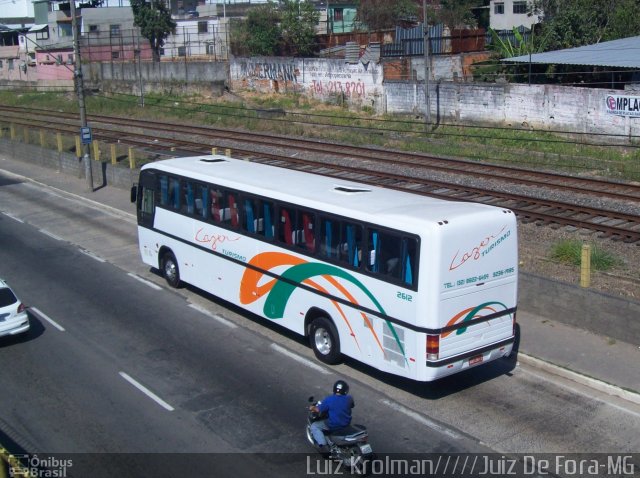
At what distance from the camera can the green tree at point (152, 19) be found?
71.0m

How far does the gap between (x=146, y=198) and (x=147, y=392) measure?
22.4ft

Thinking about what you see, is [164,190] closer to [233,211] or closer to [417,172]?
[233,211]

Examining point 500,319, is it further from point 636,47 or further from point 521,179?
point 636,47

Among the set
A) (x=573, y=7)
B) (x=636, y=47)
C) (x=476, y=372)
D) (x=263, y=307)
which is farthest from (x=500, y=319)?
(x=573, y=7)

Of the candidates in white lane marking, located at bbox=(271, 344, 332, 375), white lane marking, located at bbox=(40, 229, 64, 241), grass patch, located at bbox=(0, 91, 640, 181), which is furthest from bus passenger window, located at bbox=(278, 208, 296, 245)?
grass patch, located at bbox=(0, 91, 640, 181)

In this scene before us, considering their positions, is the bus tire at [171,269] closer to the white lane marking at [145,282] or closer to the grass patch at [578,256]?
the white lane marking at [145,282]

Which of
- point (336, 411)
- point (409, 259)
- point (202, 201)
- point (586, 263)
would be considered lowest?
point (336, 411)

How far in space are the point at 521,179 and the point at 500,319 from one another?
555 inches

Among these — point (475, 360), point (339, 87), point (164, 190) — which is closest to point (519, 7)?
point (339, 87)

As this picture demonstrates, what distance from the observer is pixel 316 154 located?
107 ft

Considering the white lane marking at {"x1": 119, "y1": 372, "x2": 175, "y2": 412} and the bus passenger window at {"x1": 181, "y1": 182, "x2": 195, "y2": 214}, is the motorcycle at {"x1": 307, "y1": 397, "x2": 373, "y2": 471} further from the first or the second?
the bus passenger window at {"x1": 181, "y1": 182, "x2": 195, "y2": 214}

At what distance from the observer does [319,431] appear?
33.4ft

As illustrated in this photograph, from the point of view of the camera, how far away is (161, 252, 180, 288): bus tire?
1766 cm

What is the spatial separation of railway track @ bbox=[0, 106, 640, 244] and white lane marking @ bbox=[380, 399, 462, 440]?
9256 mm
